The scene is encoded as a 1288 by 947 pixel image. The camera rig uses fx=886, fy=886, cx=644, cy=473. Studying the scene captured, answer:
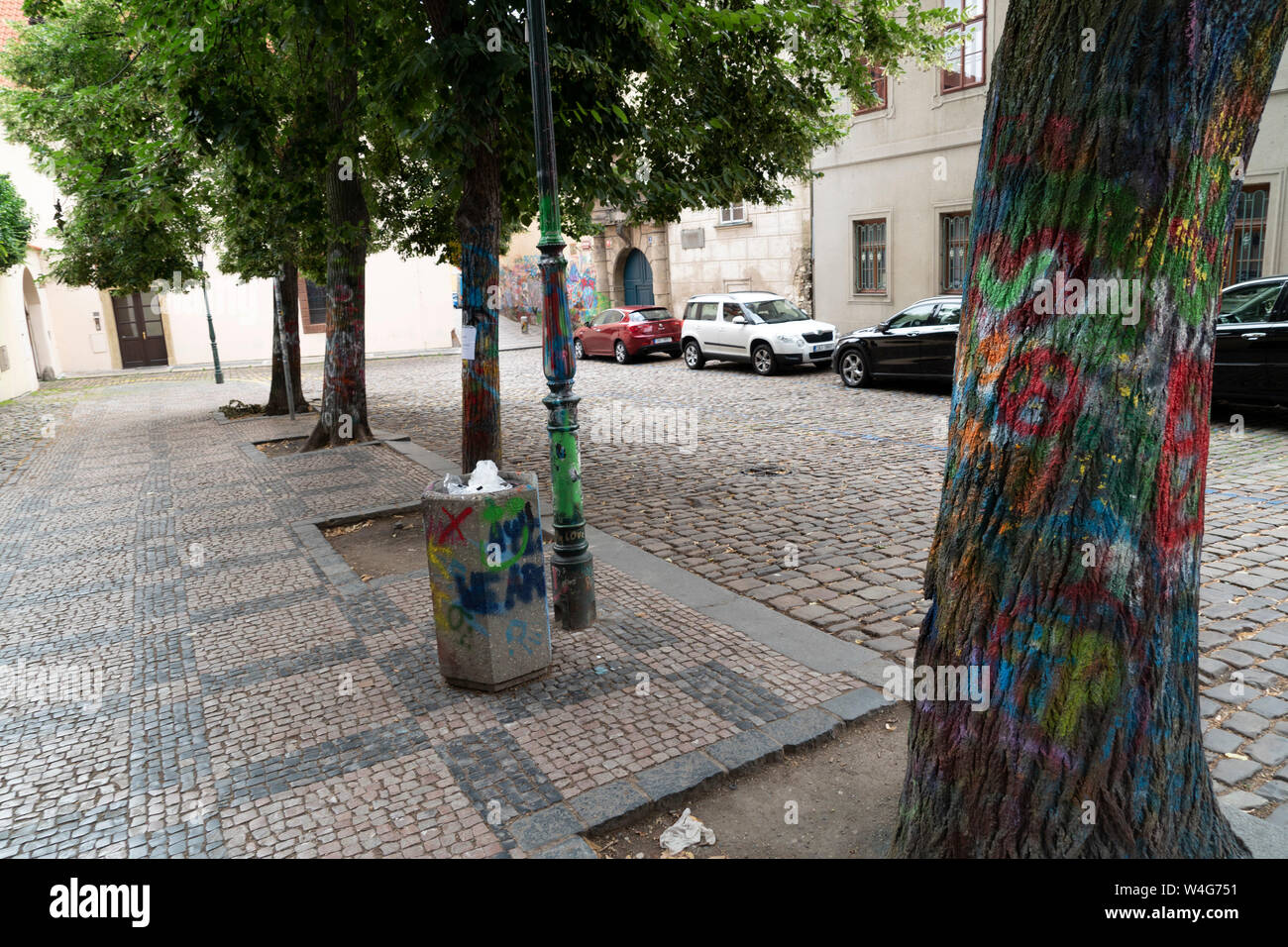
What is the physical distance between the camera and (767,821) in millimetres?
3482

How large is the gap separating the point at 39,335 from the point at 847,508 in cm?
3014

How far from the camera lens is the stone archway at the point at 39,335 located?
28172 mm

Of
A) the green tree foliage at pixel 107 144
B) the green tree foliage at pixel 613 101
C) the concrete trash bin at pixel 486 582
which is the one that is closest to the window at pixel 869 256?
the green tree foliage at pixel 613 101

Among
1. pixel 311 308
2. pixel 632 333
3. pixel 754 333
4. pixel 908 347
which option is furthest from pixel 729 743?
pixel 311 308

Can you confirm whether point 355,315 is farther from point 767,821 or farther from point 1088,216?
point 1088,216

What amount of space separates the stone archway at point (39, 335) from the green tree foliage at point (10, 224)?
38.0 feet

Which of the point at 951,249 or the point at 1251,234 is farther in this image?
the point at 951,249

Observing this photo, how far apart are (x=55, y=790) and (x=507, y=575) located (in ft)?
7.15

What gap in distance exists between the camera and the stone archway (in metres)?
28.2

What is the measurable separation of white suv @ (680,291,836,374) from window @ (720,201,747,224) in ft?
15.0

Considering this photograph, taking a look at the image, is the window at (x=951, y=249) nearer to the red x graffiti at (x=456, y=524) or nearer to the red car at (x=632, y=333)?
the red car at (x=632, y=333)

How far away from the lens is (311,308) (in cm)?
3366

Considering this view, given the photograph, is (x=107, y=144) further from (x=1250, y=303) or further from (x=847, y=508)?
(x=1250, y=303)

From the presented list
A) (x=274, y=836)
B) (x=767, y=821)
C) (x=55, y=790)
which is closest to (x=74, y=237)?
(x=55, y=790)
